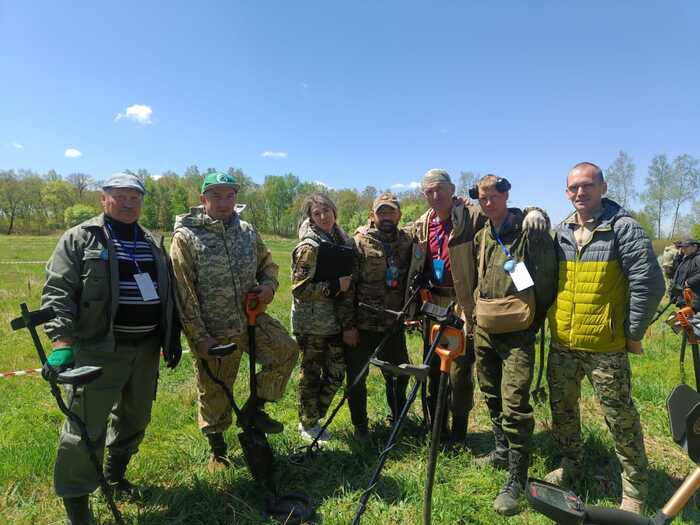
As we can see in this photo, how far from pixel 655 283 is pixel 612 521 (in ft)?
7.33

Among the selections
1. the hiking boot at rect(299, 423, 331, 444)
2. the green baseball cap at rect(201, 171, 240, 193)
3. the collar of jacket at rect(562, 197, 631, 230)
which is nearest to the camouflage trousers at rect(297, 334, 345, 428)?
the hiking boot at rect(299, 423, 331, 444)

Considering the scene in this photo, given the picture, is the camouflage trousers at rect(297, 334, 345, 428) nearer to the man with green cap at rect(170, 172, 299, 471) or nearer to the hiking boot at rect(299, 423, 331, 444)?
the hiking boot at rect(299, 423, 331, 444)

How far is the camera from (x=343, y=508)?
3.35 m

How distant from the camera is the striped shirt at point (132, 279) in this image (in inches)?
128

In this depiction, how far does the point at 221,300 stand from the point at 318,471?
74.9 inches

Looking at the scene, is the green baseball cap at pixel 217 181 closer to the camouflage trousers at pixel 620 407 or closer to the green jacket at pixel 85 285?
the green jacket at pixel 85 285

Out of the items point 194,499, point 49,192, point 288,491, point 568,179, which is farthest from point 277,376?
point 49,192

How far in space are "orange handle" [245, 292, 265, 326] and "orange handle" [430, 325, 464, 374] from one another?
174cm

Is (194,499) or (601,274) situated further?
(194,499)

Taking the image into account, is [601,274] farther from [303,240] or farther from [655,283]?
[303,240]

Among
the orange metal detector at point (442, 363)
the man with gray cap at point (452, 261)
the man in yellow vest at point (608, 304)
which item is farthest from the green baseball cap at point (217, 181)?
the man in yellow vest at point (608, 304)

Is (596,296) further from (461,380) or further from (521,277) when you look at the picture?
(461,380)

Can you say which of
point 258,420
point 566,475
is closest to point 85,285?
point 258,420

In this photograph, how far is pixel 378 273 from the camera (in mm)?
4219
